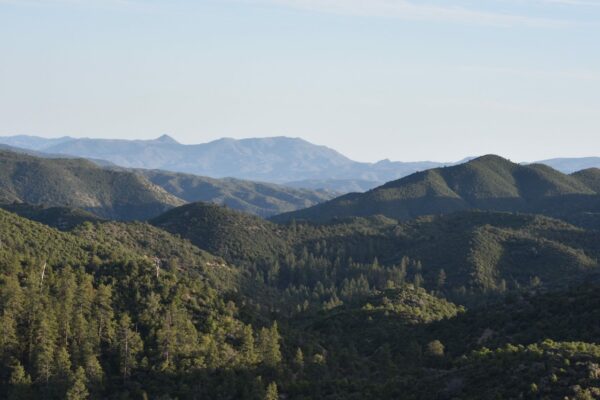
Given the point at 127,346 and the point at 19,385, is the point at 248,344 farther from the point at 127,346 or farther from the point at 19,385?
the point at 19,385

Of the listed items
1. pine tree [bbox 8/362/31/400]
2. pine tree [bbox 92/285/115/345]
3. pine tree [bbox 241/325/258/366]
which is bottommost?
pine tree [bbox 8/362/31/400]

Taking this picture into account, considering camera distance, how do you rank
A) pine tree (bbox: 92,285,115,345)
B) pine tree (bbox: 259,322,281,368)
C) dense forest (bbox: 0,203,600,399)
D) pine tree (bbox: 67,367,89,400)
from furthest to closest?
pine tree (bbox: 259,322,281,368) < pine tree (bbox: 92,285,115,345) < pine tree (bbox: 67,367,89,400) < dense forest (bbox: 0,203,600,399)

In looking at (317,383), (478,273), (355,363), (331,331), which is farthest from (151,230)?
(317,383)

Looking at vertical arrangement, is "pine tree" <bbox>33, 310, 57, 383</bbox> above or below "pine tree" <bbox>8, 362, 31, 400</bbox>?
above

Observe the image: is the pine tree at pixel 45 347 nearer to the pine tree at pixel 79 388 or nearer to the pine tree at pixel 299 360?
the pine tree at pixel 79 388

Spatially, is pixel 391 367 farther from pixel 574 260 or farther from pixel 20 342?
pixel 574 260

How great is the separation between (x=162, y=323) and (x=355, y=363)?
2447 centimetres

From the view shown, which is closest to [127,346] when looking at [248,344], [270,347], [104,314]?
[104,314]

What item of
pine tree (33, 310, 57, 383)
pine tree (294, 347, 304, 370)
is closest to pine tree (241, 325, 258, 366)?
pine tree (294, 347, 304, 370)

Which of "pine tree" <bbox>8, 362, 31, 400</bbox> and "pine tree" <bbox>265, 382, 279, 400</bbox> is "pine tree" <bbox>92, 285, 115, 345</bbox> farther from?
"pine tree" <bbox>265, 382, 279, 400</bbox>

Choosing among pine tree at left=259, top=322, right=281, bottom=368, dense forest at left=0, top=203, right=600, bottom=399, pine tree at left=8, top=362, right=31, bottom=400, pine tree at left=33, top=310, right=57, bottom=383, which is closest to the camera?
dense forest at left=0, top=203, right=600, bottom=399

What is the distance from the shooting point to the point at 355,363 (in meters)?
90.1

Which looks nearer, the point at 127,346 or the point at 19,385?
the point at 19,385

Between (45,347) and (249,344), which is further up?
(45,347)
